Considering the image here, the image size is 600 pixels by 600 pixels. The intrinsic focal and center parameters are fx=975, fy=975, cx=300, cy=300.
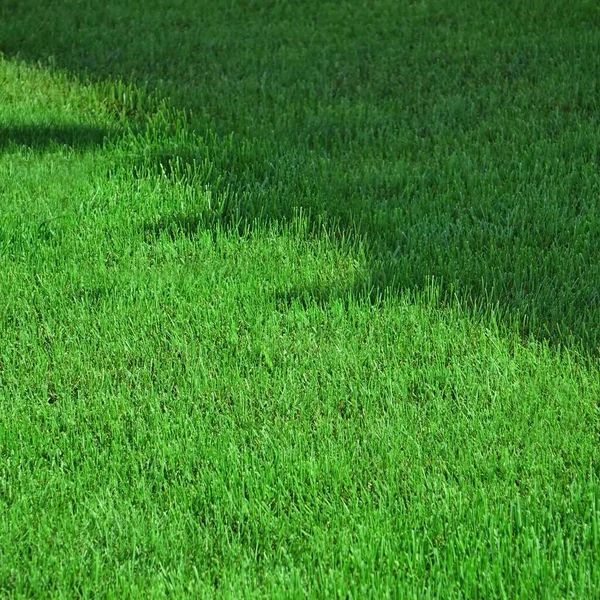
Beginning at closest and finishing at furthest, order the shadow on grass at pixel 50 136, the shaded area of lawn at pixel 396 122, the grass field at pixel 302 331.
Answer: the grass field at pixel 302 331
the shaded area of lawn at pixel 396 122
the shadow on grass at pixel 50 136

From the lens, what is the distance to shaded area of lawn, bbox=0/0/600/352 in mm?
4695

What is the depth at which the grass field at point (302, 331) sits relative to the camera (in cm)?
296

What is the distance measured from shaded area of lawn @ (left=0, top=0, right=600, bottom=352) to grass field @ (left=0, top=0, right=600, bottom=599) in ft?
0.09

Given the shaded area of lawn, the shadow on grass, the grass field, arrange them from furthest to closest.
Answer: the shadow on grass < the shaded area of lawn < the grass field

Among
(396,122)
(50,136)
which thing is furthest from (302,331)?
(50,136)

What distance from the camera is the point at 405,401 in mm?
3701

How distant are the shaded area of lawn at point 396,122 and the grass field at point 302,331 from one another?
0.03 m

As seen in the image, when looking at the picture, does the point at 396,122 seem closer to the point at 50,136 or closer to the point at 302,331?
the point at 50,136

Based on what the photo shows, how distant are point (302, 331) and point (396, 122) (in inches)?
116

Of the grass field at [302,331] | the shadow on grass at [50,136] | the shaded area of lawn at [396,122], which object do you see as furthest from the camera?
the shadow on grass at [50,136]

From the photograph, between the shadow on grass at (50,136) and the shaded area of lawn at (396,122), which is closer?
the shaded area of lawn at (396,122)

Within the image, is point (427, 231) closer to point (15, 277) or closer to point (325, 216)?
point (325, 216)

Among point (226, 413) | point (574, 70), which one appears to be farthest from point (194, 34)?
point (226, 413)

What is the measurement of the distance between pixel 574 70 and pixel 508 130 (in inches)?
54.0
